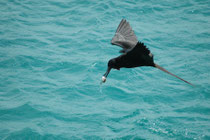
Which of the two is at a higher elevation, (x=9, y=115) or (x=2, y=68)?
(x=2, y=68)

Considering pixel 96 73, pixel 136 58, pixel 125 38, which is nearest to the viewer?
pixel 136 58

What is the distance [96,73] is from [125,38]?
4958 millimetres

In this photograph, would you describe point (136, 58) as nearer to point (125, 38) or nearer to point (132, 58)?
point (132, 58)

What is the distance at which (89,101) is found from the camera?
12109 millimetres

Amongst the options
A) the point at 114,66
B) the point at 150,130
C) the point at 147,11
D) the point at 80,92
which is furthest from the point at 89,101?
the point at 147,11

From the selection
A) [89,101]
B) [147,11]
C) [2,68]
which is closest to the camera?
[89,101]

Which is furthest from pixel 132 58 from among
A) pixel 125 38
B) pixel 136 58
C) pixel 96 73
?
pixel 96 73

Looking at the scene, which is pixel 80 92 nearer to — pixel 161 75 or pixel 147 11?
pixel 161 75

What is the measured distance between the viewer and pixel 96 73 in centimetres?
1353

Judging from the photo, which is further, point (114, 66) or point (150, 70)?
point (150, 70)

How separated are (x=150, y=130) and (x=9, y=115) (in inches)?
181

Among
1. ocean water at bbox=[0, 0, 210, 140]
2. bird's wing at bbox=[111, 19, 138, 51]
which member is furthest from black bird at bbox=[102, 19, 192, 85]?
ocean water at bbox=[0, 0, 210, 140]

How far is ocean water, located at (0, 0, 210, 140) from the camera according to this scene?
36.0ft

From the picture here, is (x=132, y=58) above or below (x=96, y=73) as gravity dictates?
above
